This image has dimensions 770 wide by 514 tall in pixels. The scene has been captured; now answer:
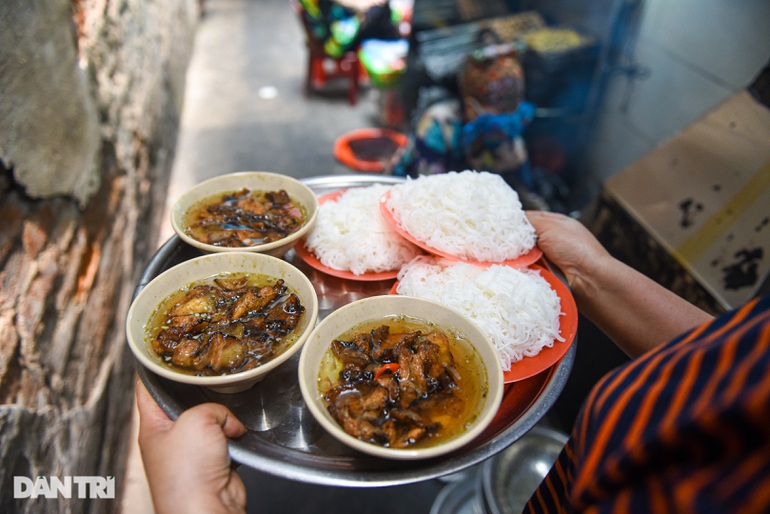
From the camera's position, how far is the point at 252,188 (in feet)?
8.67

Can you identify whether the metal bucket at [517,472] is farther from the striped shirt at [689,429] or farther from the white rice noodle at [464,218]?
the striped shirt at [689,429]

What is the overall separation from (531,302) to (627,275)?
20.9 inches

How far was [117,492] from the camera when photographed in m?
3.19

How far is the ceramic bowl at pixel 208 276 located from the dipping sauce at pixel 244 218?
7.3 inches

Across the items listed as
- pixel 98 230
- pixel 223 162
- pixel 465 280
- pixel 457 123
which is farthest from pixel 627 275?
pixel 223 162

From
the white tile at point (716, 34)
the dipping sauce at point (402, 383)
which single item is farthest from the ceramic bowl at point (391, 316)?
the white tile at point (716, 34)

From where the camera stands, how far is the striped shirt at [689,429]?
2.63 ft

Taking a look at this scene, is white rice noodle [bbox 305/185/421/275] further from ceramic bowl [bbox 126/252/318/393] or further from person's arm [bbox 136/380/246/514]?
person's arm [bbox 136/380/246/514]

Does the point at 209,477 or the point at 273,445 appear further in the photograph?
the point at 273,445

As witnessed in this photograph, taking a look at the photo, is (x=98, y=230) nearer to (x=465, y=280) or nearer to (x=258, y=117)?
(x=465, y=280)

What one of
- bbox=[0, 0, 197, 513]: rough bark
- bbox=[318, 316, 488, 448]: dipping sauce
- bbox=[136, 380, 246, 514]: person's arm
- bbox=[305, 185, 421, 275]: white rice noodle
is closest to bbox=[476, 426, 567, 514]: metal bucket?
bbox=[318, 316, 488, 448]: dipping sauce

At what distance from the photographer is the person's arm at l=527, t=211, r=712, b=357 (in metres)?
1.94

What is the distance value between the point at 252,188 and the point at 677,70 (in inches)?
169

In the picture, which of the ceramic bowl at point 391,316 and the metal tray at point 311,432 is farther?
the metal tray at point 311,432
